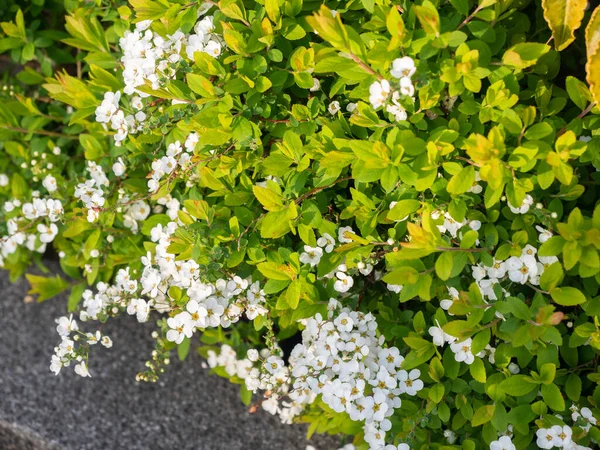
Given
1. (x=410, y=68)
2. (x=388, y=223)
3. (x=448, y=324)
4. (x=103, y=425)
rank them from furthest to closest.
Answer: (x=103, y=425), (x=388, y=223), (x=448, y=324), (x=410, y=68)

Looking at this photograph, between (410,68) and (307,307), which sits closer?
(410,68)

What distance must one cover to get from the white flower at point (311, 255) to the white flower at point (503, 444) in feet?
2.10

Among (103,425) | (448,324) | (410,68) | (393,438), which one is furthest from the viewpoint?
(103,425)

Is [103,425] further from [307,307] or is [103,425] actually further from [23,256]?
[307,307]

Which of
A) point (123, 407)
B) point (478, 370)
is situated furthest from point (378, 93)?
point (123, 407)

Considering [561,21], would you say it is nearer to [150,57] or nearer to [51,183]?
[150,57]

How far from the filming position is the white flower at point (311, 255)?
1.70 m

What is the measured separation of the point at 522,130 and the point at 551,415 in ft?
2.30

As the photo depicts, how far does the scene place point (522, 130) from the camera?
152cm

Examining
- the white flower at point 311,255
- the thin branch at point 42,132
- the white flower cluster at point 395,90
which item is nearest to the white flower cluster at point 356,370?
the white flower at point 311,255

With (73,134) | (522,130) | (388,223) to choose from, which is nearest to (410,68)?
(522,130)

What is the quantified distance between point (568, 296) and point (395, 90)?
0.62 meters

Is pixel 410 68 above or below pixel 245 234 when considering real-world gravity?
above

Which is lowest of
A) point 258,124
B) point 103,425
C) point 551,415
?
point 103,425
